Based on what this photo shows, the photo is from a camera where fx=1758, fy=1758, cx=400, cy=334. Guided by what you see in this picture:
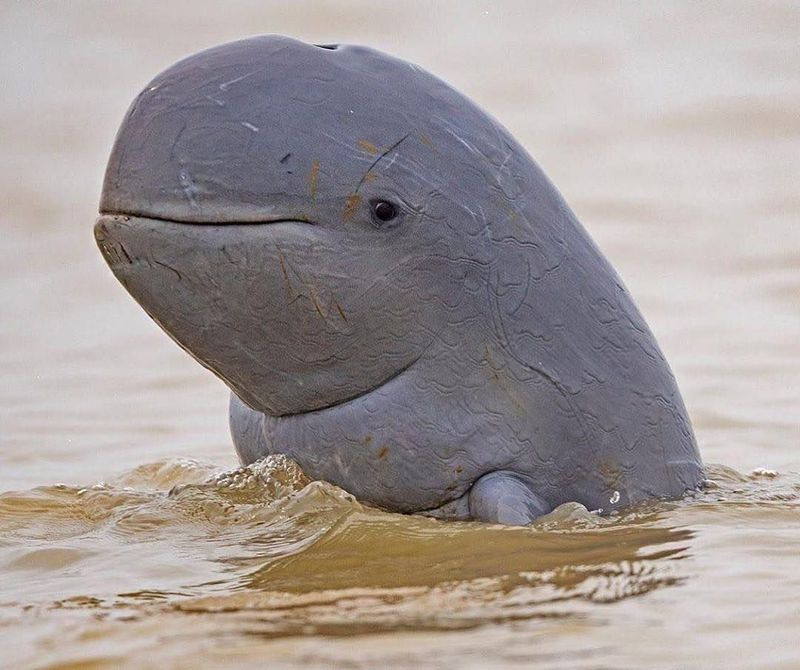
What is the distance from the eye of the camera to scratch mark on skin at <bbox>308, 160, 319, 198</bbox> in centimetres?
481

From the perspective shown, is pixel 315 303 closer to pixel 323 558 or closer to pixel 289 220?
pixel 289 220

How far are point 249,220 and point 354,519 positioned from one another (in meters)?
0.90

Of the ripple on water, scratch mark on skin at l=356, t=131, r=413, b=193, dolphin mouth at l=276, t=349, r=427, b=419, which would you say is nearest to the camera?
the ripple on water

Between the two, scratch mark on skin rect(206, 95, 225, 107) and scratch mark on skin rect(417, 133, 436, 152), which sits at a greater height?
scratch mark on skin rect(206, 95, 225, 107)

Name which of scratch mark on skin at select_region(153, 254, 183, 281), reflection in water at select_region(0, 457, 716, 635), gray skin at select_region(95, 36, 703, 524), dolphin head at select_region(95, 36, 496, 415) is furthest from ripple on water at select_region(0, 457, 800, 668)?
scratch mark on skin at select_region(153, 254, 183, 281)

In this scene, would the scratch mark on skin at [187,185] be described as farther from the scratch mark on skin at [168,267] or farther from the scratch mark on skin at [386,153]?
the scratch mark on skin at [386,153]

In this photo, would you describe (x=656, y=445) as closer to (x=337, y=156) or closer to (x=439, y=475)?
(x=439, y=475)

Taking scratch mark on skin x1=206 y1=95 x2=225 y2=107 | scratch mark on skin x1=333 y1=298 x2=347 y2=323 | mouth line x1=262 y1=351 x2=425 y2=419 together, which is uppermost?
scratch mark on skin x1=206 y1=95 x2=225 y2=107

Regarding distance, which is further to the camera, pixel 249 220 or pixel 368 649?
pixel 249 220

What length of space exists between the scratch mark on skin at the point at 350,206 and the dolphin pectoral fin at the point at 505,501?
2.74 feet

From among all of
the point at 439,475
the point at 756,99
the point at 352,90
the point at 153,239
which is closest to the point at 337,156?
the point at 352,90

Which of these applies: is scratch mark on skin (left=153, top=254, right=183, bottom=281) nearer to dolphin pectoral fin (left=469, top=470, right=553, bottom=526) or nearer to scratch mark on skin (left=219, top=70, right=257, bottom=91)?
scratch mark on skin (left=219, top=70, right=257, bottom=91)

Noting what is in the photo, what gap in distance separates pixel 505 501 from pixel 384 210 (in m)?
0.88

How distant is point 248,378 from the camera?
4992 mm
